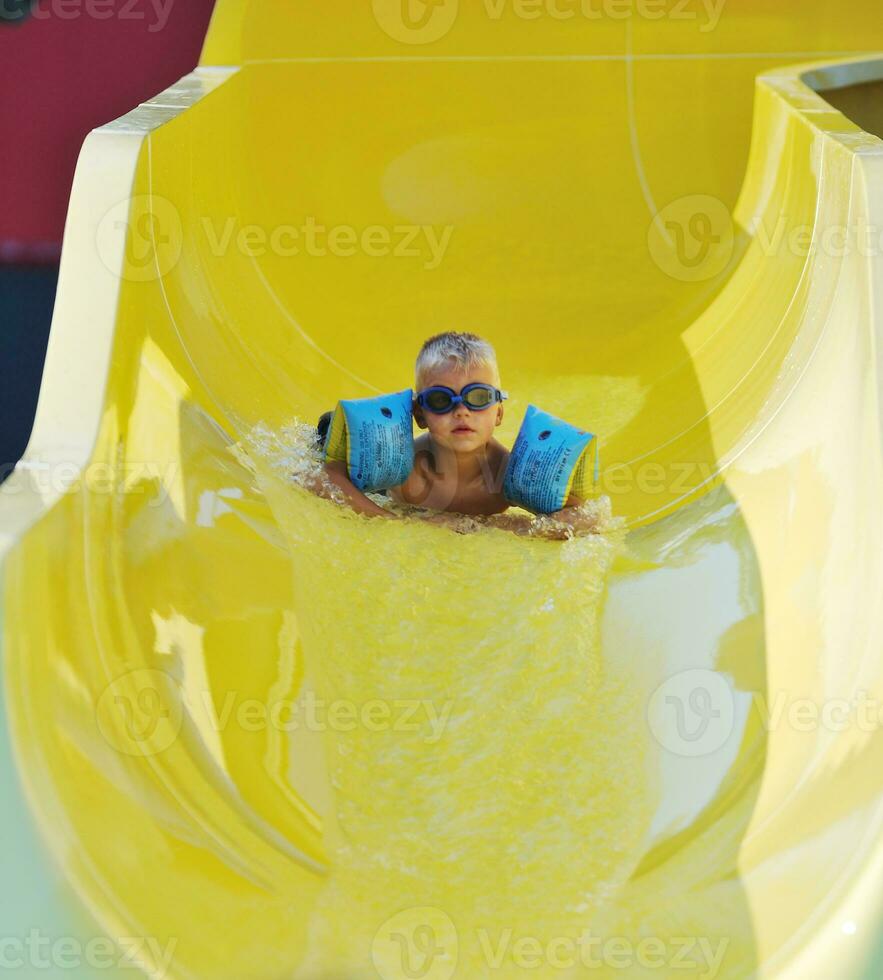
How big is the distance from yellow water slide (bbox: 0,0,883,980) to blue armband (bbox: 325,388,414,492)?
2.9 inches

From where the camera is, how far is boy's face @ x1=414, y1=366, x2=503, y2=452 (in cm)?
160

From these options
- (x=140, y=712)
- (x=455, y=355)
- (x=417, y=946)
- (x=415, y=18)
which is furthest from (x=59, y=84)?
(x=417, y=946)

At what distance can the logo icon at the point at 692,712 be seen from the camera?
3.92 ft

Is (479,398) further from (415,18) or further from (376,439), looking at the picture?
(415,18)

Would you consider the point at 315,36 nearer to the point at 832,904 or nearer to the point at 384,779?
the point at 384,779

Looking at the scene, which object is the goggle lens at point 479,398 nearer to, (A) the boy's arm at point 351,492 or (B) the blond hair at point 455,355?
(B) the blond hair at point 455,355

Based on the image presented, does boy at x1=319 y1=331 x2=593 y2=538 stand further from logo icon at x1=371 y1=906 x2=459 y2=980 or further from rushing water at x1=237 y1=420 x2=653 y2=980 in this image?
logo icon at x1=371 y1=906 x2=459 y2=980

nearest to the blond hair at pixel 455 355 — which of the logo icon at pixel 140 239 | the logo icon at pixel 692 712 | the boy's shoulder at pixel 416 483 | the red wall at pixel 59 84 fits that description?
the boy's shoulder at pixel 416 483

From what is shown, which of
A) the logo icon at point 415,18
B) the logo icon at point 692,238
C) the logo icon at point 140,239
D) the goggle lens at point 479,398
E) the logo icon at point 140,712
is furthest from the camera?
the logo icon at point 415,18

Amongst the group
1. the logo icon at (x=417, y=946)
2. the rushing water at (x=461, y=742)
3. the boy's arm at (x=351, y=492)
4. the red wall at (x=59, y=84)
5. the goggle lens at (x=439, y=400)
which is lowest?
the logo icon at (x=417, y=946)

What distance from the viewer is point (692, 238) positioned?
7.89 ft

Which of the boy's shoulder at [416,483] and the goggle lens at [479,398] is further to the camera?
the boy's shoulder at [416,483]

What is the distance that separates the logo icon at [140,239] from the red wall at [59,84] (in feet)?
3.97

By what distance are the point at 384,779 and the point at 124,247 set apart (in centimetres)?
76
